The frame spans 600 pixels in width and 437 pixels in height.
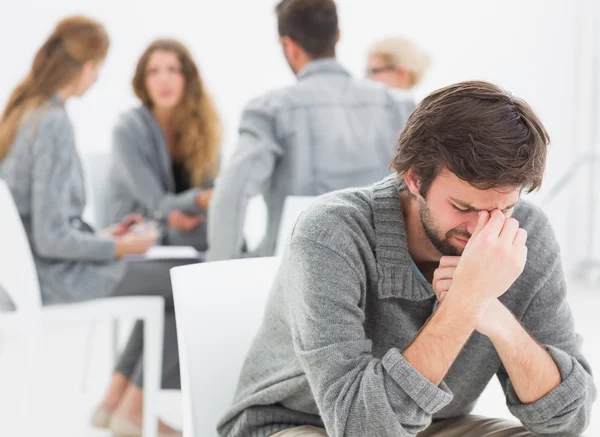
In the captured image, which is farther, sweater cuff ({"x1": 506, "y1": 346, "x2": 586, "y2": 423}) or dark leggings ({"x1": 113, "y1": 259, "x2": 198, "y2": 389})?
dark leggings ({"x1": 113, "y1": 259, "x2": 198, "y2": 389})

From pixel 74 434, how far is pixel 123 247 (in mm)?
662

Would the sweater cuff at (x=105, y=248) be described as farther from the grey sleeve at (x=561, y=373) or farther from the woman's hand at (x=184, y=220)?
the grey sleeve at (x=561, y=373)

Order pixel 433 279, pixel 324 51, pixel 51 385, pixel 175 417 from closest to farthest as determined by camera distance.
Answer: pixel 433 279
pixel 324 51
pixel 175 417
pixel 51 385

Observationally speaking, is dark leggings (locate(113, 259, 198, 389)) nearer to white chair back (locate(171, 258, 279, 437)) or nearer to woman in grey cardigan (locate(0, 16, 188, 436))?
woman in grey cardigan (locate(0, 16, 188, 436))

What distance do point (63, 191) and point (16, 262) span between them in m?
0.29

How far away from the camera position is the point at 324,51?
8.64 ft

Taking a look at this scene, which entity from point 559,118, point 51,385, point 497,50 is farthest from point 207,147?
point 559,118

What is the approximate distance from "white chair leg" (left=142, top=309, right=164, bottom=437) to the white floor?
215 millimetres

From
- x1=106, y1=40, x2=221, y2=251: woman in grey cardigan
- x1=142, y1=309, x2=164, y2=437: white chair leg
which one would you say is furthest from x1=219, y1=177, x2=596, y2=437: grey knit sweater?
x1=106, y1=40, x2=221, y2=251: woman in grey cardigan

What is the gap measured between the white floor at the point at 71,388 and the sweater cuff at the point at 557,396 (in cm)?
148

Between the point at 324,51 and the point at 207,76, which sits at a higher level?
the point at 324,51

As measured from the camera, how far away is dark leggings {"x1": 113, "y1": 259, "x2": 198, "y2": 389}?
285 cm

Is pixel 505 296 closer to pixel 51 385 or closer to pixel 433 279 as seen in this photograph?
pixel 433 279

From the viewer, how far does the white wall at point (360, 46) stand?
484cm
